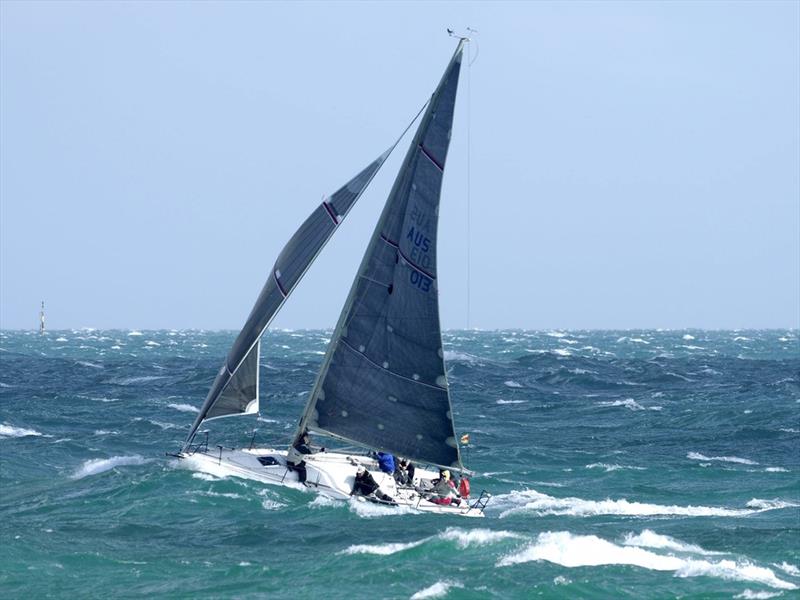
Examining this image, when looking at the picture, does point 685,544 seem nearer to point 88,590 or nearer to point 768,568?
point 768,568

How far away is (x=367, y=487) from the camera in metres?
33.5

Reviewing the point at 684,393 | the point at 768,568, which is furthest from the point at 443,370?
the point at 684,393

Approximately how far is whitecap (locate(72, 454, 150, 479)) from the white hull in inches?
260

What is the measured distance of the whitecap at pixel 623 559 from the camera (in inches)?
1050

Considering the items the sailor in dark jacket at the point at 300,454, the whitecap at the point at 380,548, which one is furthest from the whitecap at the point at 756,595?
the sailor in dark jacket at the point at 300,454

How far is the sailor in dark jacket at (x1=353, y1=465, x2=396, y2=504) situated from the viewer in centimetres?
3334

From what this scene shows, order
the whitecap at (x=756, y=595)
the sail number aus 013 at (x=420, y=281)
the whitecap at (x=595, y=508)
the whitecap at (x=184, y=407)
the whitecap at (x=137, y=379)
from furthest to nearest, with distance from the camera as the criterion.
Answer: the whitecap at (x=137, y=379), the whitecap at (x=184, y=407), the whitecap at (x=595, y=508), the sail number aus 013 at (x=420, y=281), the whitecap at (x=756, y=595)

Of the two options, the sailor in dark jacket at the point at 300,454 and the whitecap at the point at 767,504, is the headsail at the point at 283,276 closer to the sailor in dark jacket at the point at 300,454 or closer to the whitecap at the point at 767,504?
the sailor in dark jacket at the point at 300,454

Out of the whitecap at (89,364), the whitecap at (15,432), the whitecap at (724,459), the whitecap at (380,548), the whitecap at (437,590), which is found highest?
the whitecap at (89,364)

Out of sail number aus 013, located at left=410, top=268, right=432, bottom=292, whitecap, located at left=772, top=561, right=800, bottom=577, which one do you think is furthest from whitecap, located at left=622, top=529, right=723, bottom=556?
sail number aus 013, located at left=410, top=268, right=432, bottom=292

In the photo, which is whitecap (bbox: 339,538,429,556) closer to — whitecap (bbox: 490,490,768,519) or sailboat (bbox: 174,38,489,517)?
sailboat (bbox: 174,38,489,517)

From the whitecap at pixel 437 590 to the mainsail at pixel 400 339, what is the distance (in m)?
9.38

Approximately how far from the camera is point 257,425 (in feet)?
191

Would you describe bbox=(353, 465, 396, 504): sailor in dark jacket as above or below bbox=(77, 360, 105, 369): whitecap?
below
